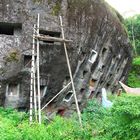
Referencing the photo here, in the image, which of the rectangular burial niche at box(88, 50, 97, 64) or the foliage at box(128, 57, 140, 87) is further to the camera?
the foliage at box(128, 57, 140, 87)

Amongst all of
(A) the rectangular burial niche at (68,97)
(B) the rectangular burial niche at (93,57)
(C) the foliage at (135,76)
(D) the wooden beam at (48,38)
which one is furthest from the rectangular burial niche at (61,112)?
(C) the foliage at (135,76)

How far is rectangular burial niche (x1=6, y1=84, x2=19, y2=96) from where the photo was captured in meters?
16.5

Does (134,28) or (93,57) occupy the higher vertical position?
(93,57)

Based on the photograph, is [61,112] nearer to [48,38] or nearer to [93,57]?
[93,57]

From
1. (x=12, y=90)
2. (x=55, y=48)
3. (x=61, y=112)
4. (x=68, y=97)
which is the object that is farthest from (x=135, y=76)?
(x=12, y=90)

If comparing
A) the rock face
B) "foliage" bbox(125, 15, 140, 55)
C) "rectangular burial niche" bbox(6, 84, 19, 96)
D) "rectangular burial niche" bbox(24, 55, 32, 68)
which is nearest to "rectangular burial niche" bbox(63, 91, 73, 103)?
the rock face

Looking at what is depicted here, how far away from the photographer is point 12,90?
1677 centimetres

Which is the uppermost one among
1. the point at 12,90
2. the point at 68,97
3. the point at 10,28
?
the point at 10,28

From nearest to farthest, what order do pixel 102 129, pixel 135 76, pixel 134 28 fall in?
pixel 102 129 < pixel 135 76 < pixel 134 28

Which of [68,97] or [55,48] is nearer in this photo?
[55,48]

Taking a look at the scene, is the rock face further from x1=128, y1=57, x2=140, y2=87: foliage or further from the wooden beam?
x1=128, y1=57, x2=140, y2=87: foliage

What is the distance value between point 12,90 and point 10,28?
2637mm

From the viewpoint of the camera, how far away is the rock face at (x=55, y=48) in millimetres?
16172

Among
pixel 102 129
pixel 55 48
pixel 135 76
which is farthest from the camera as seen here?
pixel 135 76
